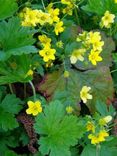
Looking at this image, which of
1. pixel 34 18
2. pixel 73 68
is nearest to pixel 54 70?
pixel 73 68

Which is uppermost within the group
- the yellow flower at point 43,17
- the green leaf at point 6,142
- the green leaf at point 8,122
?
the yellow flower at point 43,17

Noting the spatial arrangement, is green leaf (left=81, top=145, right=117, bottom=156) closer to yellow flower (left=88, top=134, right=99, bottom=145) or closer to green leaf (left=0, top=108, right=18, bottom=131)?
yellow flower (left=88, top=134, right=99, bottom=145)

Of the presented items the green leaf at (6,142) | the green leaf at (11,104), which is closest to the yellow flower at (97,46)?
the green leaf at (11,104)

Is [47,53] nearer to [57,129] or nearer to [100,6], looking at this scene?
[57,129]

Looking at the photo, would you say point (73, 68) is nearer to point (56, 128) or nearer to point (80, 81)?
point (80, 81)

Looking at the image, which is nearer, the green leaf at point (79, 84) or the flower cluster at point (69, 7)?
the green leaf at point (79, 84)

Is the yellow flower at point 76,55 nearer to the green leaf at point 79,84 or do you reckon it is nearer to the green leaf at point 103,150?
the green leaf at point 79,84

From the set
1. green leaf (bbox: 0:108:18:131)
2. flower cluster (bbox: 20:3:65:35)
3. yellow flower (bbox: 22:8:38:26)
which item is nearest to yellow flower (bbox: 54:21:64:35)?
flower cluster (bbox: 20:3:65:35)
